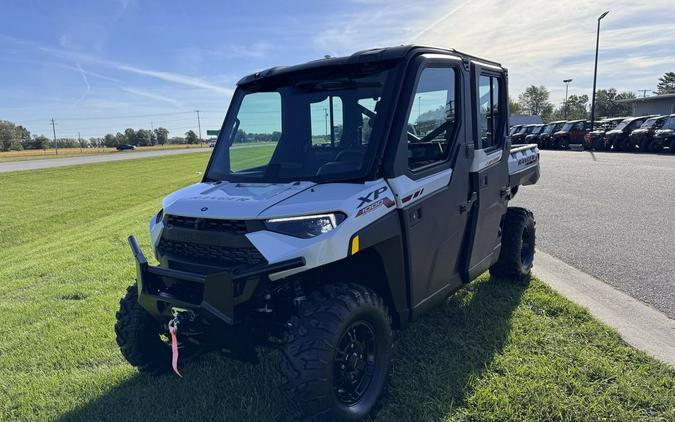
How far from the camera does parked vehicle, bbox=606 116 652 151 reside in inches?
1002

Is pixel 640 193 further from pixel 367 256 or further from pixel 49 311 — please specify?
pixel 49 311

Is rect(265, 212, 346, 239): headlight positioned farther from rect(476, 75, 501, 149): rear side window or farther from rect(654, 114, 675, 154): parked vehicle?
rect(654, 114, 675, 154): parked vehicle

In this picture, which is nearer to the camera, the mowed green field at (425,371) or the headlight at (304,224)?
the headlight at (304,224)

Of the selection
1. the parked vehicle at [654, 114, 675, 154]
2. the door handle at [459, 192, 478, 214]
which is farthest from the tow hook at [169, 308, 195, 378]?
the parked vehicle at [654, 114, 675, 154]

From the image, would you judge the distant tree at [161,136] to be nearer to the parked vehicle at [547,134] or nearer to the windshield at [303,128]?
the parked vehicle at [547,134]

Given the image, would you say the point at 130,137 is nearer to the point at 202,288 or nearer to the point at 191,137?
the point at 191,137

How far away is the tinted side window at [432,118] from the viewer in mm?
3252

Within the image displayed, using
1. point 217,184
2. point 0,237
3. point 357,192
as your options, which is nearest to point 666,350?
point 357,192

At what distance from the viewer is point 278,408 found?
3107 mm

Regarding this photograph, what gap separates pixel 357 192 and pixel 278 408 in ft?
4.98

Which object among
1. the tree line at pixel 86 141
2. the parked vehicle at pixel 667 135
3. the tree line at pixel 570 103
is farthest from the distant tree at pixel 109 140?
the parked vehicle at pixel 667 135

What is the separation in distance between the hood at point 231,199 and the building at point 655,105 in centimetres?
5149

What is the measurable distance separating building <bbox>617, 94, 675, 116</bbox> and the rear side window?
4914 centimetres

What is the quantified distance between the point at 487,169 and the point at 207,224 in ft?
8.06
